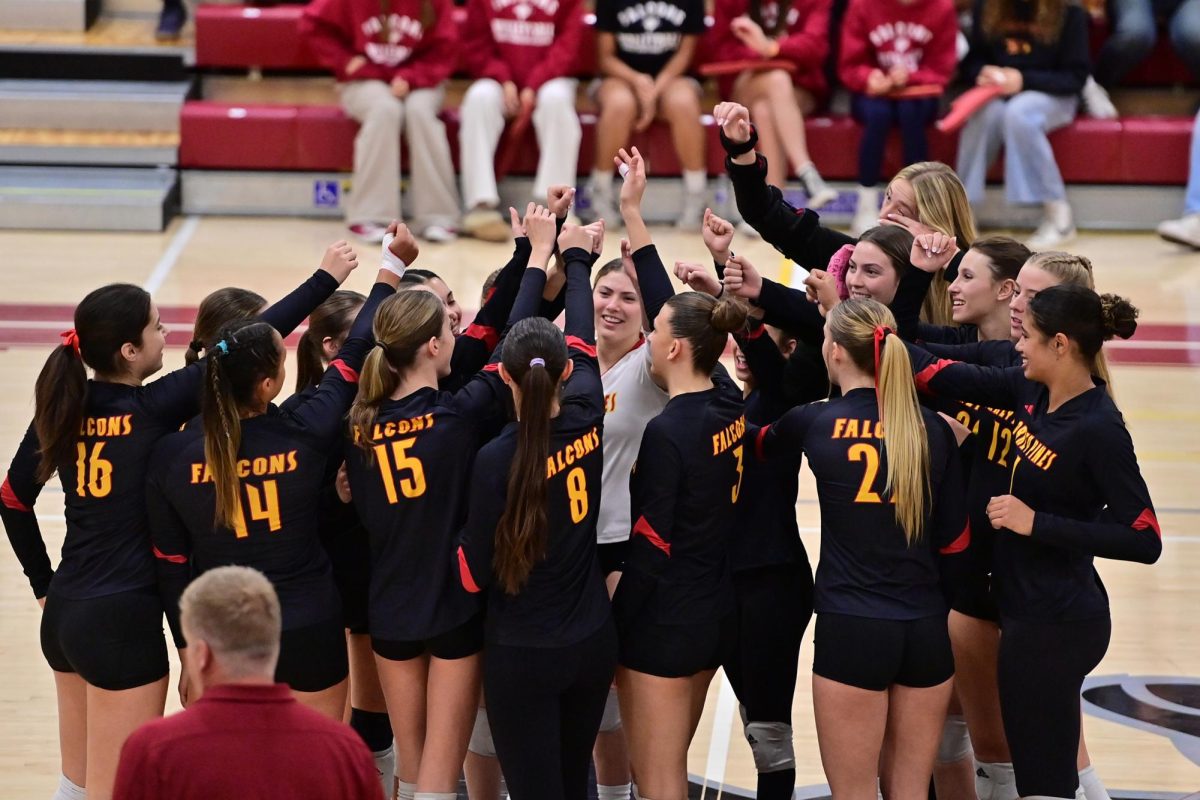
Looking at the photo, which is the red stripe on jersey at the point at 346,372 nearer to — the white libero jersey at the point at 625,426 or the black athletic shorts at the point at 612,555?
the white libero jersey at the point at 625,426

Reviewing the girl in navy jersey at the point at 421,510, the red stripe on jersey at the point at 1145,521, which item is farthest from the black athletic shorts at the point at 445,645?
the red stripe on jersey at the point at 1145,521

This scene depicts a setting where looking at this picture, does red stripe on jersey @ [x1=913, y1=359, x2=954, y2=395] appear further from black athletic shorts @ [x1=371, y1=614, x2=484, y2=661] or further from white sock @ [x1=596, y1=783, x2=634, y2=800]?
white sock @ [x1=596, y1=783, x2=634, y2=800]

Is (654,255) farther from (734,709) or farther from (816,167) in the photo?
(816,167)

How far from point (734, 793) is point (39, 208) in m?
7.85

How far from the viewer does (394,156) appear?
10477mm

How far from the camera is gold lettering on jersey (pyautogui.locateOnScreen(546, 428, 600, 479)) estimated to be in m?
3.66

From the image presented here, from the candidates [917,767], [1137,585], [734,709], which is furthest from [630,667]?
[1137,585]

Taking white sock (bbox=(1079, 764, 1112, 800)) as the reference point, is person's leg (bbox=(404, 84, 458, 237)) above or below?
above

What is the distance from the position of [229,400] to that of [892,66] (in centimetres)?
784

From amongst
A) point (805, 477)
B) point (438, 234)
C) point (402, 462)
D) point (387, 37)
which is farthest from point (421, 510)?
point (387, 37)

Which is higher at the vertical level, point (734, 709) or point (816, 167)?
point (816, 167)

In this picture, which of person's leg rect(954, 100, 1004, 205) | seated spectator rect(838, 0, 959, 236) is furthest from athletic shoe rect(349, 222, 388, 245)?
person's leg rect(954, 100, 1004, 205)

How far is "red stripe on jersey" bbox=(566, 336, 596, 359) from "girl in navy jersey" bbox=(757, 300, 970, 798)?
0.57 metres

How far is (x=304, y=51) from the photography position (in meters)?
11.5
